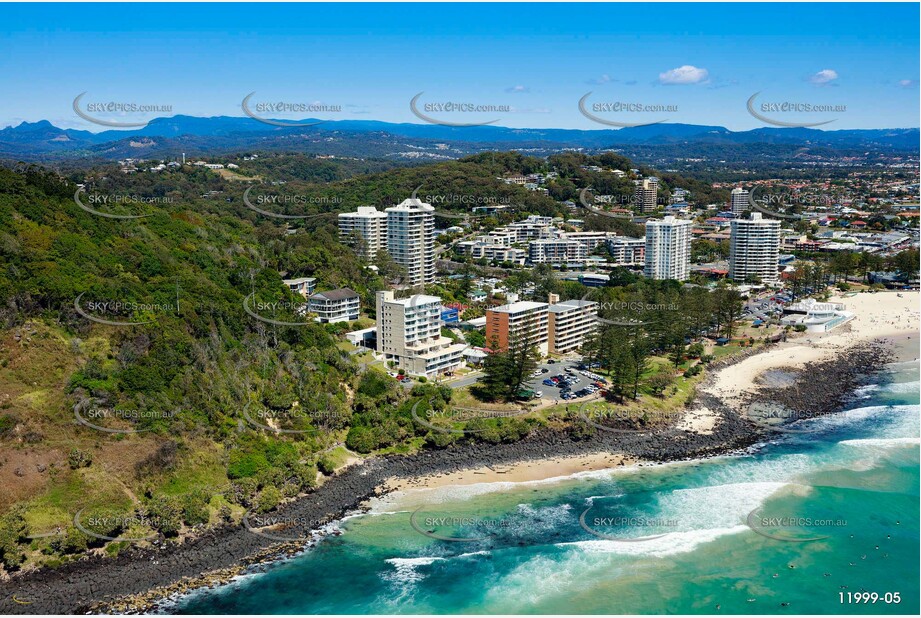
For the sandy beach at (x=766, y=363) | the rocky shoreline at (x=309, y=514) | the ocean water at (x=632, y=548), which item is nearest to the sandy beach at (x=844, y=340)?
the sandy beach at (x=766, y=363)

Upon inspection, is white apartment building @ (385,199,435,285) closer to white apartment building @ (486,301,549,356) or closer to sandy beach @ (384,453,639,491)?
white apartment building @ (486,301,549,356)

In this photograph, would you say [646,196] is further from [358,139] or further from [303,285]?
[358,139]

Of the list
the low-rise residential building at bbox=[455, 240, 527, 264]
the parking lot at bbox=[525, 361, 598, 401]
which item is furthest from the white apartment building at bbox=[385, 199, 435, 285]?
the parking lot at bbox=[525, 361, 598, 401]

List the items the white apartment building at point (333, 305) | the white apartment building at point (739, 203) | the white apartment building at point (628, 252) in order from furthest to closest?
the white apartment building at point (739, 203) < the white apartment building at point (628, 252) < the white apartment building at point (333, 305)

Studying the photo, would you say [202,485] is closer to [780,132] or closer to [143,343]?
[143,343]

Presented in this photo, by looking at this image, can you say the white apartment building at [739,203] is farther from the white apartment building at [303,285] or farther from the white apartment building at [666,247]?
the white apartment building at [303,285]

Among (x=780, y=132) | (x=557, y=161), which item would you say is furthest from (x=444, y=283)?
(x=780, y=132)

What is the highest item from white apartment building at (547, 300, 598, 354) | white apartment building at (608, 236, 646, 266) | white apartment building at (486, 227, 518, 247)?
white apartment building at (486, 227, 518, 247)
